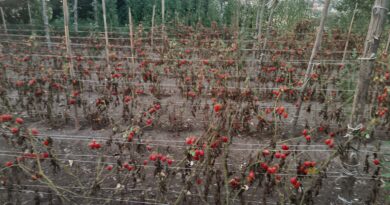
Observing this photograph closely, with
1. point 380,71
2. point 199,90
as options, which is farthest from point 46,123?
point 380,71

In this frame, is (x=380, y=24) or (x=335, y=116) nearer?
(x=380, y=24)

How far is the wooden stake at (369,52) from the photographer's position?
91.1 inches

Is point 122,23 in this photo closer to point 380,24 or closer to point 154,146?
point 154,146

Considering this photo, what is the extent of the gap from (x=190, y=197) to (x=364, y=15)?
7.40 m

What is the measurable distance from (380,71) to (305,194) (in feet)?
9.87

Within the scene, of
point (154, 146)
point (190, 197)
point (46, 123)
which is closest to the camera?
point (190, 197)

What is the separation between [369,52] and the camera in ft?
7.84

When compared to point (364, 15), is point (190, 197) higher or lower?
lower

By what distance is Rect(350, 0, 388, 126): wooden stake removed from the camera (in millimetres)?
2314

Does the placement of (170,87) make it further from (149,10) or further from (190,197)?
(149,10)

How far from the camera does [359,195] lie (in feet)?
9.02

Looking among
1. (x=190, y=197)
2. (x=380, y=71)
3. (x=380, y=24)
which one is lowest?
(x=190, y=197)

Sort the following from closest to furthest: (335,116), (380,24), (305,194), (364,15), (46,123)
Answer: (305,194) → (380,24) → (335,116) → (46,123) → (364,15)

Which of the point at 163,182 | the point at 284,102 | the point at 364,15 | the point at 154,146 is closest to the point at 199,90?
the point at 154,146
